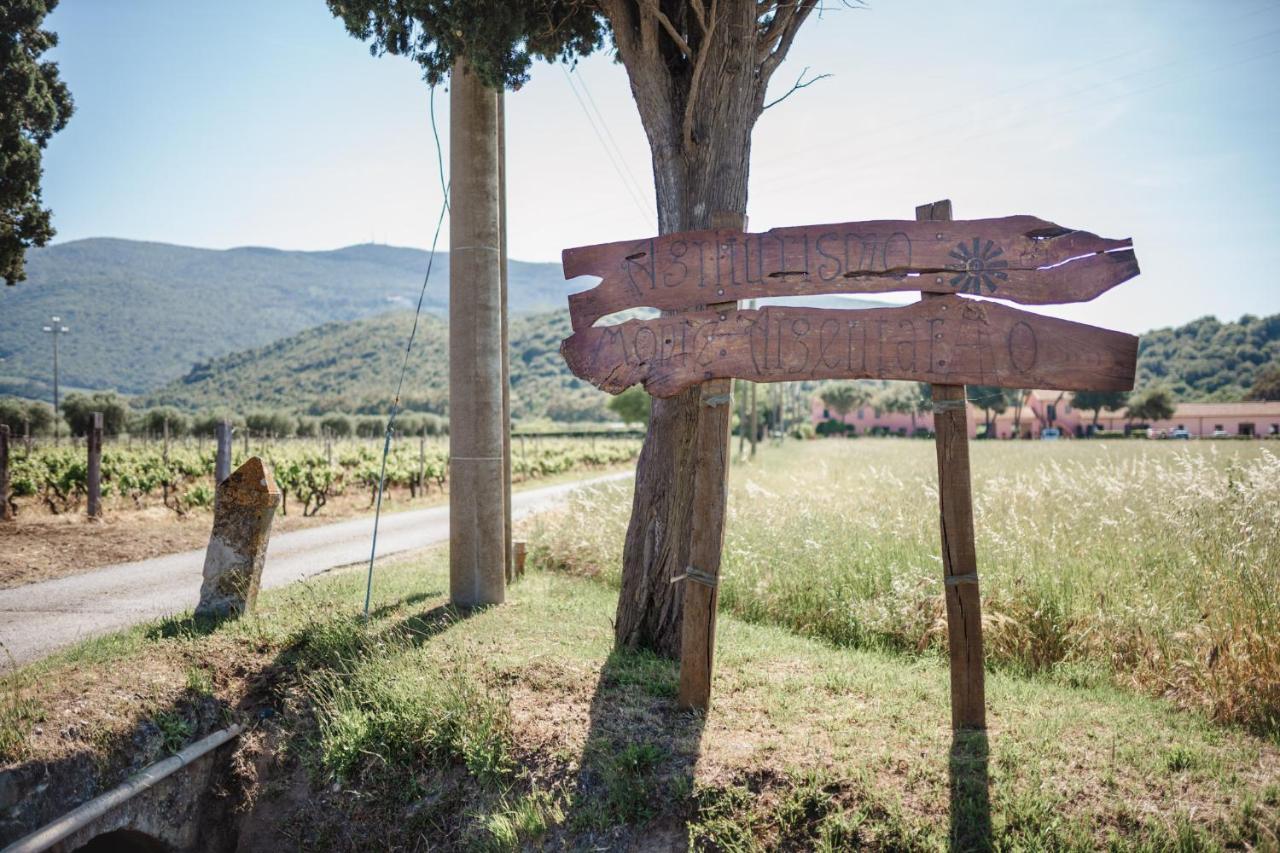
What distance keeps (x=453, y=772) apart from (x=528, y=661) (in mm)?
952

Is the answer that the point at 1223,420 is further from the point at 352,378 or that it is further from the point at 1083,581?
the point at 352,378

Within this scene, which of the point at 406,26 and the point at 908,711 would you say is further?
the point at 406,26

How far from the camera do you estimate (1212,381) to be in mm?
49812

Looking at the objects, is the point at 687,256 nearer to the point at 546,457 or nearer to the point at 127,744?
the point at 127,744

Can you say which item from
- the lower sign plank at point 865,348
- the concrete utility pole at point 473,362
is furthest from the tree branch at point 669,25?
the lower sign plank at point 865,348

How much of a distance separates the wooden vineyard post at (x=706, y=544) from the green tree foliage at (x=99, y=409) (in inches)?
1798

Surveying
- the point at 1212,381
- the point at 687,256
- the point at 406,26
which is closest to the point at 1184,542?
the point at 687,256

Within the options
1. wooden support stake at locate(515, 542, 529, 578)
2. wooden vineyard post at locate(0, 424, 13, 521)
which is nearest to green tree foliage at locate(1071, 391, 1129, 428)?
wooden support stake at locate(515, 542, 529, 578)

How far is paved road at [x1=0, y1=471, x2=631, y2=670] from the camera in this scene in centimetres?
620

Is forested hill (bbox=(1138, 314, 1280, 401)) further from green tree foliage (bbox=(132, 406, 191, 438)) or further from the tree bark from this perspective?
green tree foliage (bbox=(132, 406, 191, 438))

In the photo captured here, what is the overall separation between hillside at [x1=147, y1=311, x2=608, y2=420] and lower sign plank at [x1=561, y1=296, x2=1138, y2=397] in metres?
93.8

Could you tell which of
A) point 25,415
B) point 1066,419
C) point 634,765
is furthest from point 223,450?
point 1066,419

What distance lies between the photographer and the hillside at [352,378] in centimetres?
10225

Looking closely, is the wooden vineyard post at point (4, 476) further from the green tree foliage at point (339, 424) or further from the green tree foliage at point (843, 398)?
the green tree foliage at point (843, 398)
